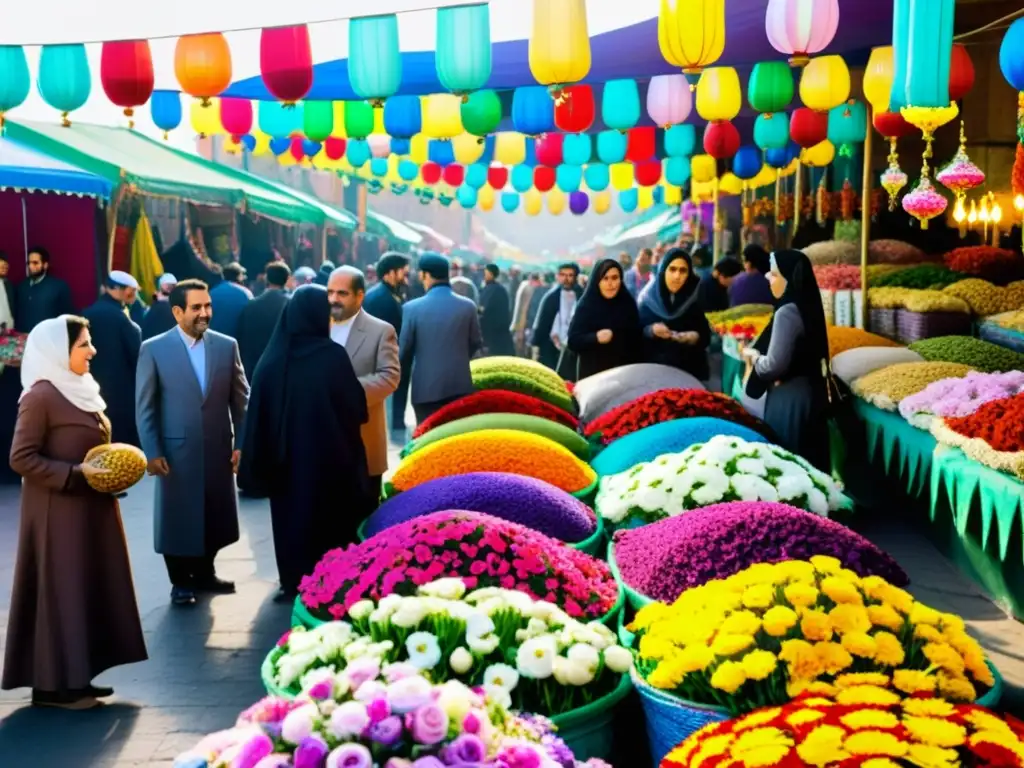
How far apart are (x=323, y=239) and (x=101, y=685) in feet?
68.7

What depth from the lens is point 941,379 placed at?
7152 mm

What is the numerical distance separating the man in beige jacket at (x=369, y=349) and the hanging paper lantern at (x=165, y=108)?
5.31m

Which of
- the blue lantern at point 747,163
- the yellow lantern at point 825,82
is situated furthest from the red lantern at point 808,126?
the blue lantern at point 747,163

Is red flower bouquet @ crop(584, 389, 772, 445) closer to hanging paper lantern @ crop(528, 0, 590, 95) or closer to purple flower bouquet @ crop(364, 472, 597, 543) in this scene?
purple flower bouquet @ crop(364, 472, 597, 543)

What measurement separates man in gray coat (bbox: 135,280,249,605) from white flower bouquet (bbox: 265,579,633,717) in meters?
2.98

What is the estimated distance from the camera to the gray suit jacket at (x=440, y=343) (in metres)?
8.91

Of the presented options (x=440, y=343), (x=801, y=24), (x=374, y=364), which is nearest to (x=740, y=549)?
(x=374, y=364)

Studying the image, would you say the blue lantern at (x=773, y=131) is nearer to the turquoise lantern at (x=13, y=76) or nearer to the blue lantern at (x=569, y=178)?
the turquoise lantern at (x=13, y=76)

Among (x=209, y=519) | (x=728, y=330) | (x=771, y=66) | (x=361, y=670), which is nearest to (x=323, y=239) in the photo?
(x=728, y=330)

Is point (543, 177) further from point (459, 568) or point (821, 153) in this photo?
point (459, 568)

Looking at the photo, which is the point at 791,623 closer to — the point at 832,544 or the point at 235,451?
the point at 832,544

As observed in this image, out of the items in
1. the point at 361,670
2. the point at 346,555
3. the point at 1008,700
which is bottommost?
the point at 1008,700

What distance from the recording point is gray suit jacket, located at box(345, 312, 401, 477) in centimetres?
682

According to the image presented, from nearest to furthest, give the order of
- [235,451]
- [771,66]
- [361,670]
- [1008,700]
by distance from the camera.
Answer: [361,670] < [1008,700] < [235,451] < [771,66]
